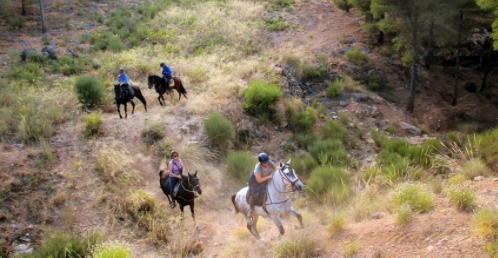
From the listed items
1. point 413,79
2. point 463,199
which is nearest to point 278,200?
point 463,199

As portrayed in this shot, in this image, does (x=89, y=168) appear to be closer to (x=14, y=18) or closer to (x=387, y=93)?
(x=387, y=93)

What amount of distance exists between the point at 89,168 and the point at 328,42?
16363 mm

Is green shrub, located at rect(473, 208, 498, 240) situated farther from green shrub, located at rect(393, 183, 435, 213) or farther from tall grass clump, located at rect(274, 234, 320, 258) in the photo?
tall grass clump, located at rect(274, 234, 320, 258)

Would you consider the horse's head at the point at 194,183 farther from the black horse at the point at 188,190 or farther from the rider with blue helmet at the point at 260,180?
the rider with blue helmet at the point at 260,180

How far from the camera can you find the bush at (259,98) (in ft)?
50.9

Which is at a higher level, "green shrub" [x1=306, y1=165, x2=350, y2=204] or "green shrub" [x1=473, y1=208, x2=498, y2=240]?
"green shrub" [x1=473, y1=208, x2=498, y2=240]

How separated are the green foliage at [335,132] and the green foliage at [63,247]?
33.3 feet

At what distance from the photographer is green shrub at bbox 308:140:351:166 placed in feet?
42.7

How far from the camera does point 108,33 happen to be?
23062 mm

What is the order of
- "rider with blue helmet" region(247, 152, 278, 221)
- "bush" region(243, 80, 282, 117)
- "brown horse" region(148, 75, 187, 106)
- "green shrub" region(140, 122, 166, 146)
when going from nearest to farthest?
"rider with blue helmet" region(247, 152, 278, 221) → "green shrub" region(140, 122, 166, 146) → "brown horse" region(148, 75, 187, 106) → "bush" region(243, 80, 282, 117)

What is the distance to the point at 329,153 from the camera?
13.5 meters

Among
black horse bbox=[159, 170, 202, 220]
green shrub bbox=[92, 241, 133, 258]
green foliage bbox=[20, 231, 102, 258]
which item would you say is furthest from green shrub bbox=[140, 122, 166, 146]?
green shrub bbox=[92, 241, 133, 258]

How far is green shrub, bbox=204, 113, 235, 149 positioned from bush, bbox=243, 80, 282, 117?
2.10 meters

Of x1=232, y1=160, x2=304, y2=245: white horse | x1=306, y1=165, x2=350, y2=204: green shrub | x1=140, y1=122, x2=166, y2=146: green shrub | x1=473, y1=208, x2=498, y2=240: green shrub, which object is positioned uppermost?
x1=473, y1=208, x2=498, y2=240: green shrub
